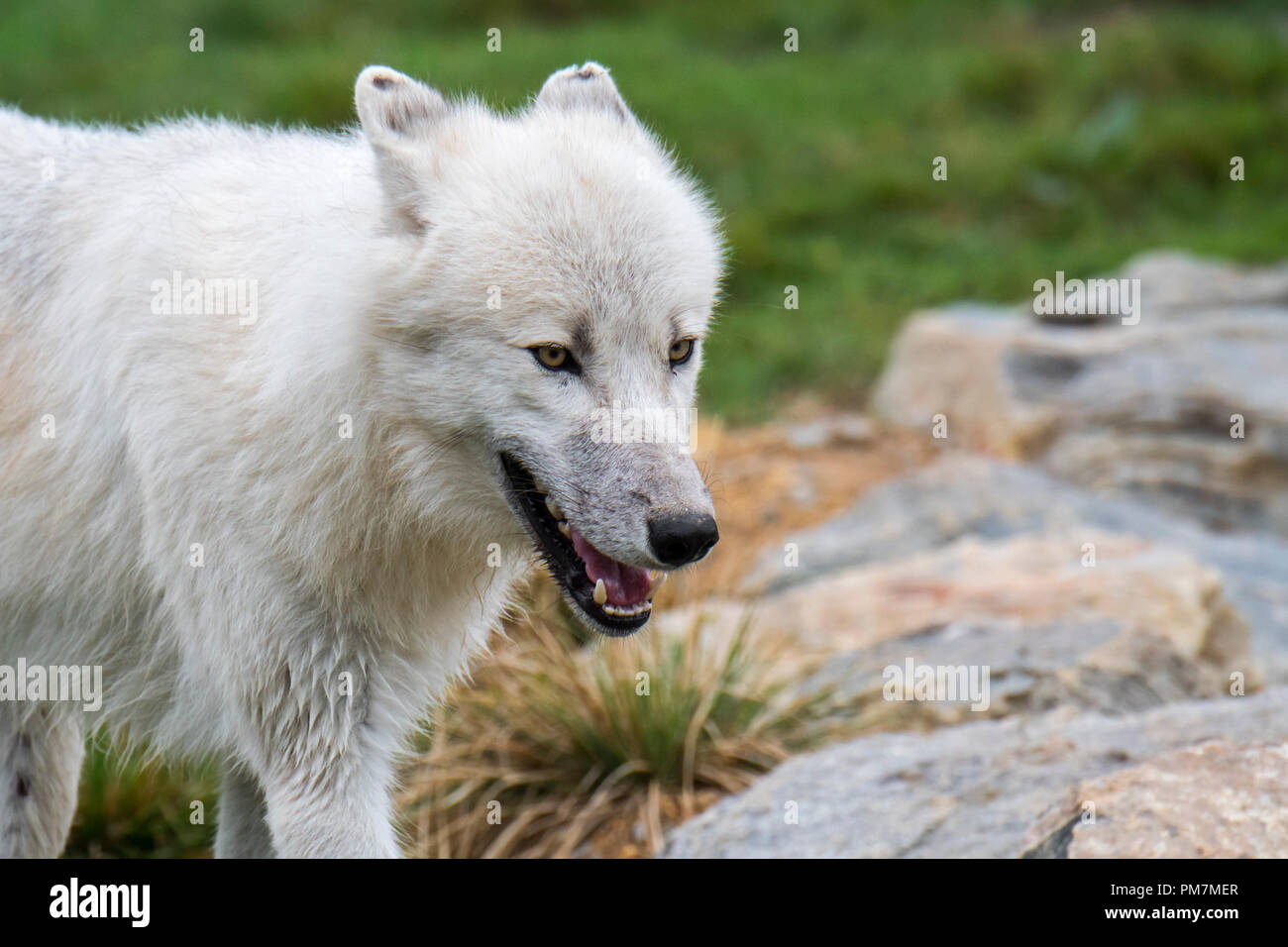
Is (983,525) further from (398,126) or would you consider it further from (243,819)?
(398,126)

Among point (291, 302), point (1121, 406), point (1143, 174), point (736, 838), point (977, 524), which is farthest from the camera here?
point (1143, 174)

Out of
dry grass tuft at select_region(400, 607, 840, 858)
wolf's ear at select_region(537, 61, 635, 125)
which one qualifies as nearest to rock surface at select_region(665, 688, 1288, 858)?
dry grass tuft at select_region(400, 607, 840, 858)

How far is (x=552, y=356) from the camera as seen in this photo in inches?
117

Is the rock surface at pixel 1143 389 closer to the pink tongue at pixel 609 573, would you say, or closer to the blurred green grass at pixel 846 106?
the blurred green grass at pixel 846 106

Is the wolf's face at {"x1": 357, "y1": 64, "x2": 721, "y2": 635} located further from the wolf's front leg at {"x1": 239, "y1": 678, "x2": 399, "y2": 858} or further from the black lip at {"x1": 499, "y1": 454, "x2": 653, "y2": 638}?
the wolf's front leg at {"x1": 239, "y1": 678, "x2": 399, "y2": 858}

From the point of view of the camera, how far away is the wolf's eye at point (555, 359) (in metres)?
2.96

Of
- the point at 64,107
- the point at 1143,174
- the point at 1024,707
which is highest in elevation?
the point at 64,107

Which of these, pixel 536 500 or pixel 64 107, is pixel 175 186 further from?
pixel 64 107

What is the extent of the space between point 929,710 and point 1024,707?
0.33 m

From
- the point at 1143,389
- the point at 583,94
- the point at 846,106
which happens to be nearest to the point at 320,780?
the point at 583,94

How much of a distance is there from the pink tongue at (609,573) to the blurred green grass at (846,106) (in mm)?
6034

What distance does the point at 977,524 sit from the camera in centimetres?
655

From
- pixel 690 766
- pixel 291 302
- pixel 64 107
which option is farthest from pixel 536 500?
pixel 64 107

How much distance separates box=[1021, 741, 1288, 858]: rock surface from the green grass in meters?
6.00
